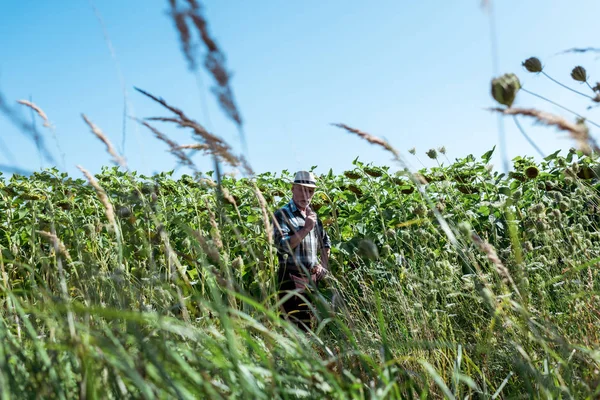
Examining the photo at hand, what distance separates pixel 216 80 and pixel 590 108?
1.12 m

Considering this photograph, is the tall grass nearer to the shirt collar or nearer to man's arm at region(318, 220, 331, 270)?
man's arm at region(318, 220, 331, 270)

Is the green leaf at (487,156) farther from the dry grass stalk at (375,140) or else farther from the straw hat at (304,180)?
the dry grass stalk at (375,140)

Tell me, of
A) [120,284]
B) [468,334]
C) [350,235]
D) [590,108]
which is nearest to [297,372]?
[120,284]

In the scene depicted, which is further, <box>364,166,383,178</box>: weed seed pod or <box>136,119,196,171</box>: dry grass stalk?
<box>364,166,383,178</box>: weed seed pod

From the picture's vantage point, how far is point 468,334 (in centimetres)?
323

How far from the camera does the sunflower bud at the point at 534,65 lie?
2.32 metres

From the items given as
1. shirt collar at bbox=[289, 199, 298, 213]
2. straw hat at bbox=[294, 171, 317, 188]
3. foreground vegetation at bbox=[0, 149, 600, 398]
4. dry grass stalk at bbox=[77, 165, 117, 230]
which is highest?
straw hat at bbox=[294, 171, 317, 188]

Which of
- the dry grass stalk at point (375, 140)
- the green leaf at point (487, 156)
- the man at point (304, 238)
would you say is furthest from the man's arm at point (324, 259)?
the dry grass stalk at point (375, 140)

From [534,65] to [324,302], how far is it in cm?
134

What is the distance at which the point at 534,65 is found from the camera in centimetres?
233

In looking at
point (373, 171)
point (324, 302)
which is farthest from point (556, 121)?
point (373, 171)

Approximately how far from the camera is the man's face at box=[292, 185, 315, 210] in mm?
4469

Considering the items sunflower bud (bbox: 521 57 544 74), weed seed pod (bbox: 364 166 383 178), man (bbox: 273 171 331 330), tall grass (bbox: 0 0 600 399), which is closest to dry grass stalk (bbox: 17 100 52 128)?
tall grass (bbox: 0 0 600 399)

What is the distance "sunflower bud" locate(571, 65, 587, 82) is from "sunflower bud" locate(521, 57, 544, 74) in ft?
0.38
